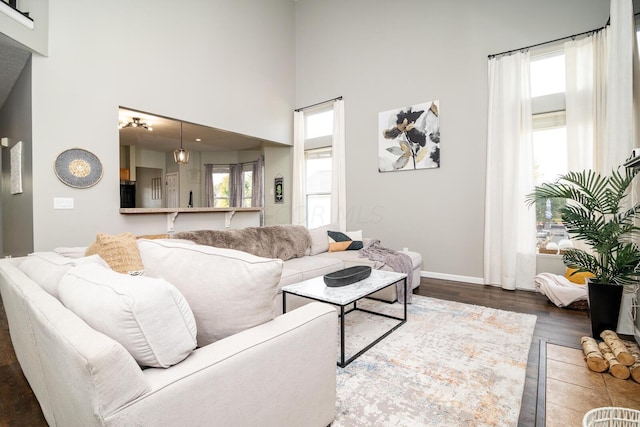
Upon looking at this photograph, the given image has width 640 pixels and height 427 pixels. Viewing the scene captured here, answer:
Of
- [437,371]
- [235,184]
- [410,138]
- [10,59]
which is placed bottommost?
[437,371]

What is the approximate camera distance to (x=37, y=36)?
3047 millimetres

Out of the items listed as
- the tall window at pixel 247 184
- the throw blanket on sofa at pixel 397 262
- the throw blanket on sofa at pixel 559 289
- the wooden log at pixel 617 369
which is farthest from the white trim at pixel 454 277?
the tall window at pixel 247 184

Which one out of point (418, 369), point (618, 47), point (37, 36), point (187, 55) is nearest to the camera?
point (418, 369)

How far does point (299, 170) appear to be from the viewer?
6.11 m

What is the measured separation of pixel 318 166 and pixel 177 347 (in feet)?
17.6

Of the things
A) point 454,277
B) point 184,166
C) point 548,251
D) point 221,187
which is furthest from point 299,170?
point 548,251

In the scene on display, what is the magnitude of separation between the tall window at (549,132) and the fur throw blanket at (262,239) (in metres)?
3.05

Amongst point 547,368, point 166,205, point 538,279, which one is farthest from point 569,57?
point 166,205

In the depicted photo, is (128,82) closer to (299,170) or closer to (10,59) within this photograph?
(10,59)

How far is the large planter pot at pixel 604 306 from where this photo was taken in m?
2.34

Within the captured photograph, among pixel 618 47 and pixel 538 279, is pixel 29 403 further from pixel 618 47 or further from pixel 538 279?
pixel 618 47

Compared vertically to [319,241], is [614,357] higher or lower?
lower

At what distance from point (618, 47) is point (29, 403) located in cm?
524

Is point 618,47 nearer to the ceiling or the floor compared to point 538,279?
nearer to the ceiling
